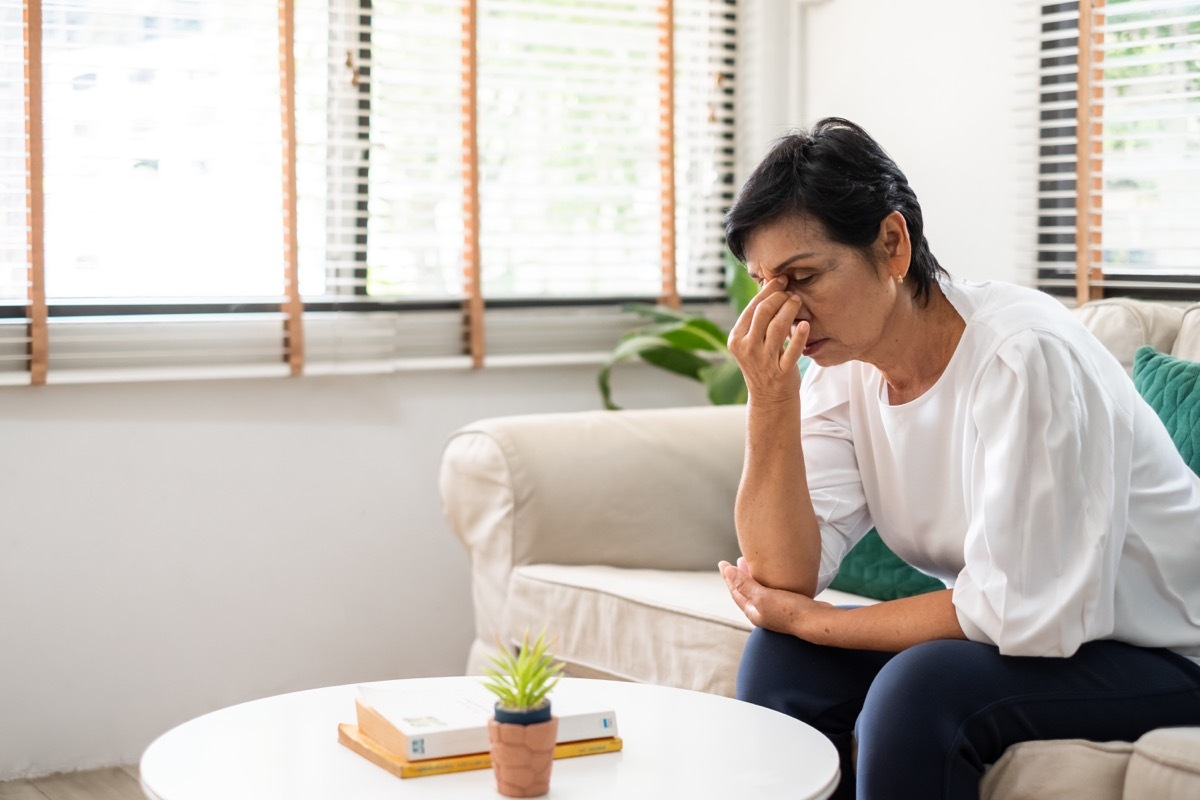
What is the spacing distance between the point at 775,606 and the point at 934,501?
227mm

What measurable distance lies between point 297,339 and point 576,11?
1.03m

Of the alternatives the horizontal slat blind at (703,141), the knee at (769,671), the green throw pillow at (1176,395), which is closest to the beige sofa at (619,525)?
the green throw pillow at (1176,395)

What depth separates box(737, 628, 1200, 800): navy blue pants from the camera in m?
1.33

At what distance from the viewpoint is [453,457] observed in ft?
7.68

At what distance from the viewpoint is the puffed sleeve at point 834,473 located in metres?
1.73

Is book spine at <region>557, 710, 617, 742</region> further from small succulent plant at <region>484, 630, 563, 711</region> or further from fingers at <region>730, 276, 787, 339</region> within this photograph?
fingers at <region>730, 276, 787, 339</region>

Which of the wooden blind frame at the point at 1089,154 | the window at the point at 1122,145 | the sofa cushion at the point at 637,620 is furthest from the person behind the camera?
the wooden blind frame at the point at 1089,154

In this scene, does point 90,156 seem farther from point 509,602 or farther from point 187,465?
point 509,602

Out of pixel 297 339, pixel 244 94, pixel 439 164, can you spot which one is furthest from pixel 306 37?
pixel 297 339

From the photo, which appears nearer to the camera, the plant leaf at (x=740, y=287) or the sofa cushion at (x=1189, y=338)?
the sofa cushion at (x=1189, y=338)

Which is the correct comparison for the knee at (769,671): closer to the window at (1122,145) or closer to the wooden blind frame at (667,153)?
the window at (1122,145)

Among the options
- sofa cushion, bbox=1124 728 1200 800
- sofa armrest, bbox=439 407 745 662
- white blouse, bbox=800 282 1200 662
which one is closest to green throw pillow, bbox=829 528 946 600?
sofa armrest, bbox=439 407 745 662

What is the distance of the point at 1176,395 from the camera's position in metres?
1.75

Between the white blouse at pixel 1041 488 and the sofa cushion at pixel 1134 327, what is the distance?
1.70 ft
